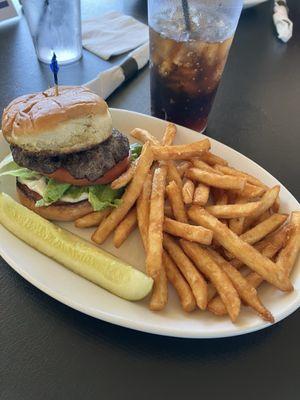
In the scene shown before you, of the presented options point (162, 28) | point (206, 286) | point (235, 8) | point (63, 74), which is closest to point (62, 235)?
point (206, 286)

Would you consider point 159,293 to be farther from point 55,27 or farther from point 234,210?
point 55,27

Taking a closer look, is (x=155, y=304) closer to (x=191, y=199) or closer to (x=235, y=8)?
(x=191, y=199)

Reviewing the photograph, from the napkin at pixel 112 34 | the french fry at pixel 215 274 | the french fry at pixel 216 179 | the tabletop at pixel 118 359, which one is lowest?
the tabletop at pixel 118 359

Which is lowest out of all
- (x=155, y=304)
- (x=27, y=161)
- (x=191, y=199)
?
(x=155, y=304)

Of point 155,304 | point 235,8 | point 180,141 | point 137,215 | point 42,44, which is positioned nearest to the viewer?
point 155,304

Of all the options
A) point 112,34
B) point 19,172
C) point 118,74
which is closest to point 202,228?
point 19,172

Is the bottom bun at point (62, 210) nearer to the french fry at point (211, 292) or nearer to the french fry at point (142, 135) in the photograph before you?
the french fry at point (142, 135)

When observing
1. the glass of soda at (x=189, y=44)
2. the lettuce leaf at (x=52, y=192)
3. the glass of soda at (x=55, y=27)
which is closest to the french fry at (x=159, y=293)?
the lettuce leaf at (x=52, y=192)

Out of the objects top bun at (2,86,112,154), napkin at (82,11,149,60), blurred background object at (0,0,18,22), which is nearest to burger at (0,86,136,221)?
top bun at (2,86,112,154)
